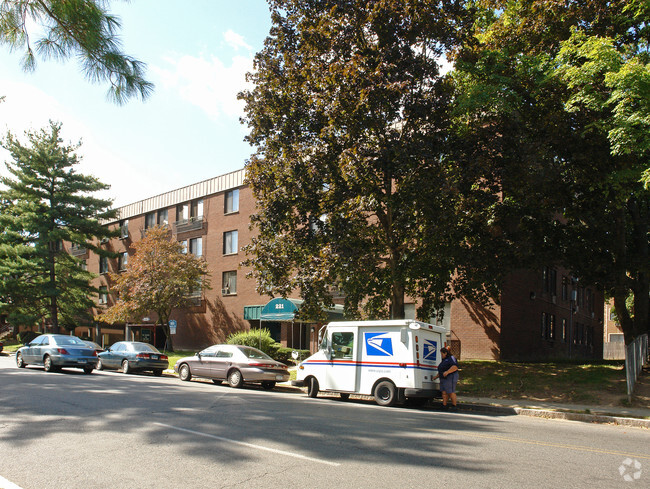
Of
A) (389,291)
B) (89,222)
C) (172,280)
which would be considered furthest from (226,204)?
(389,291)

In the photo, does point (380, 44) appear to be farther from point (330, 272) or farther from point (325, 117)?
point (330, 272)

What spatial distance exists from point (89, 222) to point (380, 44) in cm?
3041

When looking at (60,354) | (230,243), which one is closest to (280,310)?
(60,354)

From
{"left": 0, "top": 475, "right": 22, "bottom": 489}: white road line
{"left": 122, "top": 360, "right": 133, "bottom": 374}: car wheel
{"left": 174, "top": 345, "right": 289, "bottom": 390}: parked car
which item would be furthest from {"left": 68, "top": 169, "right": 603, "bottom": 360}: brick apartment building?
{"left": 0, "top": 475, "right": 22, "bottom": 489}: white road line

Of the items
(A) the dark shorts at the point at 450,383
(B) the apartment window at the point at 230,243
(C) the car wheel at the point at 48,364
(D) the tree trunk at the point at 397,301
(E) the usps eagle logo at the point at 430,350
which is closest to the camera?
(A) the dark shorts at the point at 450,383

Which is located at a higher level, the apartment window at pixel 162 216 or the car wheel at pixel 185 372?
the apartment window at pixel 162 216

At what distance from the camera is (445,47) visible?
17875 millimetres

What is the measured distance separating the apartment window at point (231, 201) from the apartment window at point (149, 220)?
378 inches

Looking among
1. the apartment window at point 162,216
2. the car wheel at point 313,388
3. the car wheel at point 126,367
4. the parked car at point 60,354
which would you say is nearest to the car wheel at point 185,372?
the parked car at point 60,354

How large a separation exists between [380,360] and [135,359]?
1327 centimetres

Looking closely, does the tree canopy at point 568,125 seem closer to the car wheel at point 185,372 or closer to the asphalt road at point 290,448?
the asphalt road at point 290,448

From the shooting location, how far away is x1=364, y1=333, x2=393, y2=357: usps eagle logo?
13.8 m

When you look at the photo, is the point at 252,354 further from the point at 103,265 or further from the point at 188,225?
the point at 103,265

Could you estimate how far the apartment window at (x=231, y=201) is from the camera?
3800 centimetres
